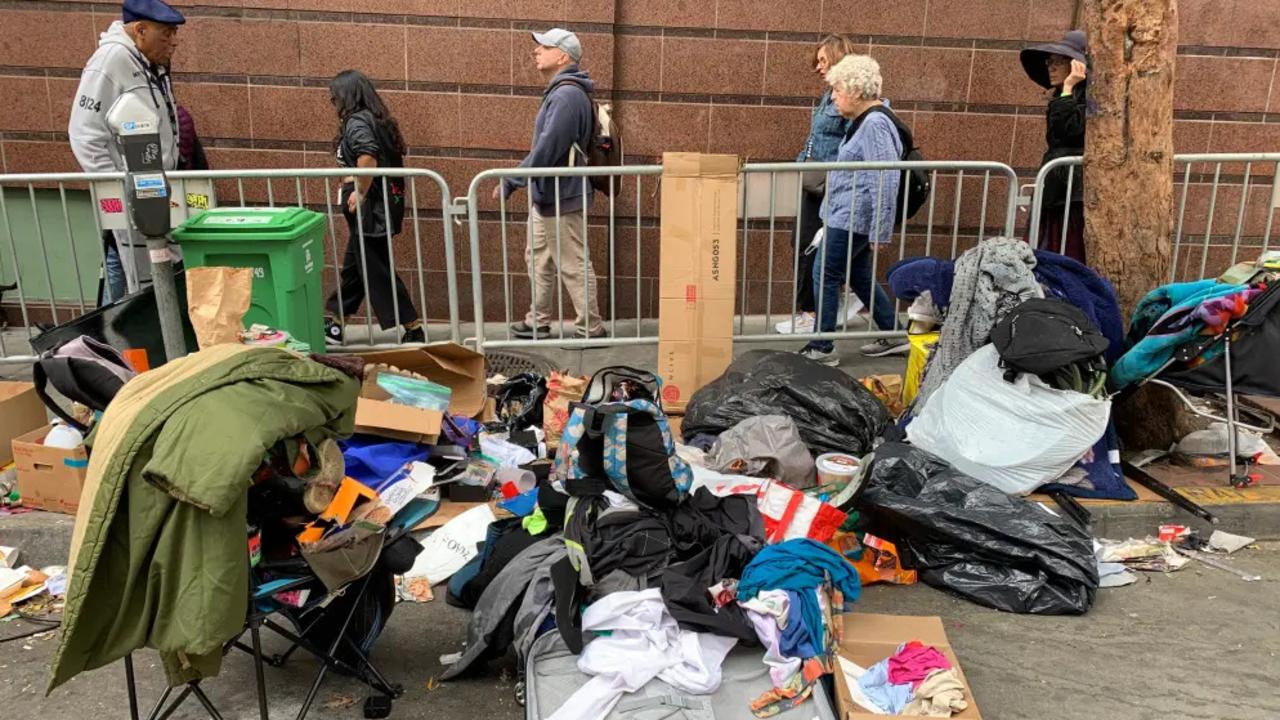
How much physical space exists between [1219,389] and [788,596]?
2.54 meters

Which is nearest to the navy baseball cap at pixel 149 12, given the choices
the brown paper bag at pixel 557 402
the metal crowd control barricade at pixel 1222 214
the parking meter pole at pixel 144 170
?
the parking meter pole at pixel 144 170

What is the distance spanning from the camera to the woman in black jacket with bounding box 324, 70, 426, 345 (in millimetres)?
6160

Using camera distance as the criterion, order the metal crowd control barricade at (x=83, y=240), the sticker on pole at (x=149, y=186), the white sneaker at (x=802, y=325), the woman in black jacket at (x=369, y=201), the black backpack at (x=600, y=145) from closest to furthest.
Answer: the sticker on pole at (x=149, y=186), the woman in black jacket at (x=369, y=201), the black backpack at (x=600, y=145), the white sneaker at (x=802, y=325), the metal crowd control barricade at (x=83, y=240)

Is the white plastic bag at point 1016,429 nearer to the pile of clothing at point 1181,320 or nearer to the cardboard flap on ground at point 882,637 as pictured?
the pile of clothing at point 1181,320

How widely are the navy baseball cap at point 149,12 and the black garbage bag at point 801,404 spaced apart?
3.40m

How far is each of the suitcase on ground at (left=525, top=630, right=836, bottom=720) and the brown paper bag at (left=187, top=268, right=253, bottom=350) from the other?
2.18 meters

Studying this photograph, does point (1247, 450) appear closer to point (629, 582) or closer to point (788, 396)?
point (788, 396)

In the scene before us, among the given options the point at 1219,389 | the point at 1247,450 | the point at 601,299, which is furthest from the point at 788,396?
the point at 601,299

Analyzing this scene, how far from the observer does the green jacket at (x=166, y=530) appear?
2.47m

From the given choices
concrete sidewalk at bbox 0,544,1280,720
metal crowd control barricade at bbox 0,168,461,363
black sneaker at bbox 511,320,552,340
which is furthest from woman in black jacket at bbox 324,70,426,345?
concrete sidewalk at bbox 0,544,1280,720

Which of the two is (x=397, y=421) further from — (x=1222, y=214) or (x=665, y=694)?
(x=1222, y=214)

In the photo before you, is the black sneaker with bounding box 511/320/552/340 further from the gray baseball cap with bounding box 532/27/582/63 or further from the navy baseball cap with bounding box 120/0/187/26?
the navy baseball cap with bounding box 120/0/187/26

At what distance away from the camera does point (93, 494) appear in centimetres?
253

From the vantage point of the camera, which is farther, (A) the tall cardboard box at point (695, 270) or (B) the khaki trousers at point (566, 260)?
(B) the khaki trousers at point (566, 260)
